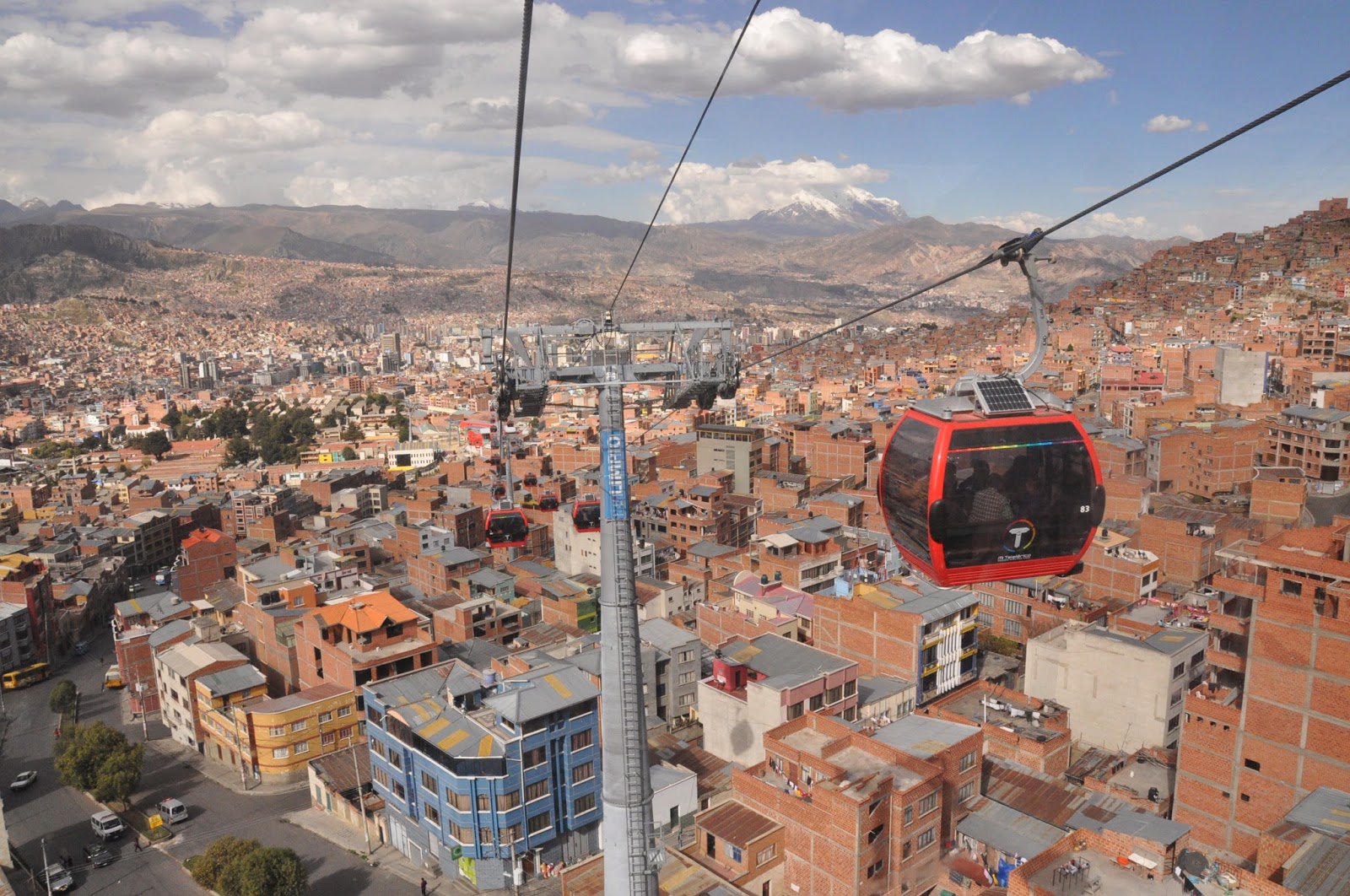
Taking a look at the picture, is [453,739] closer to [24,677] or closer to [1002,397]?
[1002,397]

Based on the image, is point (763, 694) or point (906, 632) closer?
point (763, 694)

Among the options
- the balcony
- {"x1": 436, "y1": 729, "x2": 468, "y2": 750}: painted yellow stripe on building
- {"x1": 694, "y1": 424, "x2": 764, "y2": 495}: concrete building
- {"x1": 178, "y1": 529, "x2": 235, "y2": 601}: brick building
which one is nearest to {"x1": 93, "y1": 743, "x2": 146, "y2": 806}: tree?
{"x1": 436, "y1": 729, "x2": 468, "y2": 750}: painted yellow stripe on building

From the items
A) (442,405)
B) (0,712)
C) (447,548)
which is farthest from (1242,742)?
(442,405)

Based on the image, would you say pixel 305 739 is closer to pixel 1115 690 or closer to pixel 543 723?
pixel 543 723

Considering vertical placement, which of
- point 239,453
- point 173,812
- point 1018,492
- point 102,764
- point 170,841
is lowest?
point 170,841

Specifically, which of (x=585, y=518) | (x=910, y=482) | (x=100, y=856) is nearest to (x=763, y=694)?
(x=585, y=518)

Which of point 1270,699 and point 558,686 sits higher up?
point 1270,699

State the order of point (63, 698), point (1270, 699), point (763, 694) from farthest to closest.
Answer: point (63, 698) < point (763, 694) < point (1270, 699)
